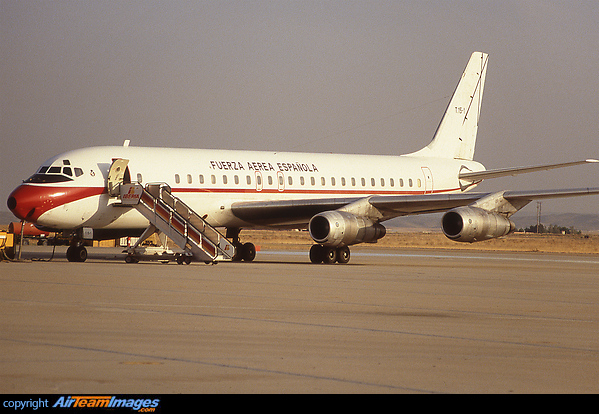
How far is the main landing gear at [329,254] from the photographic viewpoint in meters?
29.4

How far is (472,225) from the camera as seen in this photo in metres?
27.0

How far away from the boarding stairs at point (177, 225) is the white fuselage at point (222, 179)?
654 millimetres

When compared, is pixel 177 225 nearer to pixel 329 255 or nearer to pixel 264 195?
pixel 264 195

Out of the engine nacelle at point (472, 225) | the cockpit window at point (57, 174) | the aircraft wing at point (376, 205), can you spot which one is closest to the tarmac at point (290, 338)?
the cockpit window at point (57, 174)

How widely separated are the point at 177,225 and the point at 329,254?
6.02 m

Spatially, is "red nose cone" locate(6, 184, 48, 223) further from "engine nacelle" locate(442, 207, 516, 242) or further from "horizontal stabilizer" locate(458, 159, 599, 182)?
"horizontal stabilizer" locate(458, 159, 599, 182)

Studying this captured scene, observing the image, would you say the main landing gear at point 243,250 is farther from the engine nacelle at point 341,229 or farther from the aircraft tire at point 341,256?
the engine nacelle at point 341,229

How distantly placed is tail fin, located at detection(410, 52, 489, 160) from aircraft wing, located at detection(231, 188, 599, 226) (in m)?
8.11

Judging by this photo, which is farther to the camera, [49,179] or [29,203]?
[49,179]

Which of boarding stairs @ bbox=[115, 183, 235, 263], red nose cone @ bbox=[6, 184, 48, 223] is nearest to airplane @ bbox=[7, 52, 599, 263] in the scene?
red nose cone @ bbox=[6, 184, 48, 223]

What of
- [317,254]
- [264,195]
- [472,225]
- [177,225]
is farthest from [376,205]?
[177,225]

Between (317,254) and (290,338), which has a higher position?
(317,254)

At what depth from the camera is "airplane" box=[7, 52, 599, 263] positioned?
87.0 ft
